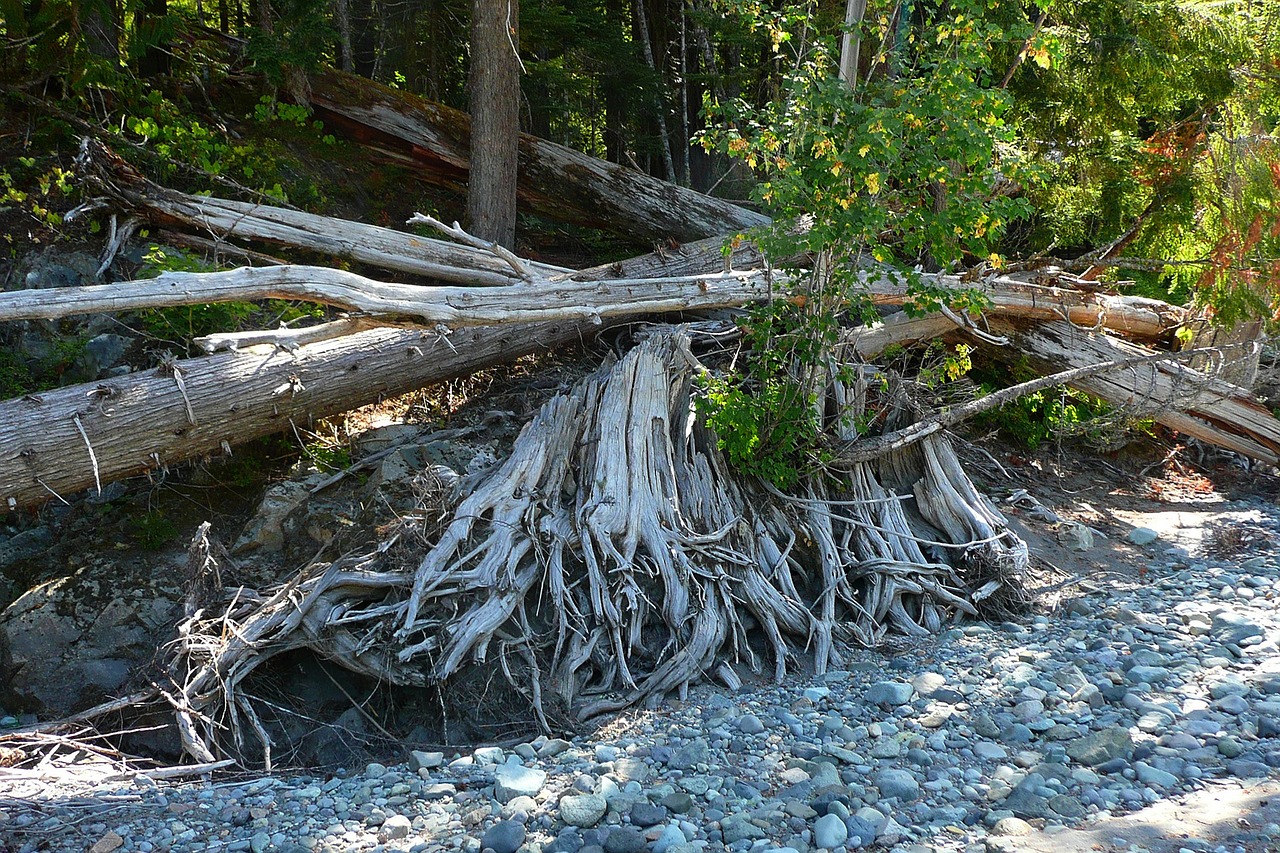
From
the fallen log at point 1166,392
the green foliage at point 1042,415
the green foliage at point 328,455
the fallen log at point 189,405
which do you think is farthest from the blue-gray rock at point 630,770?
the fallen log at point 1166,392

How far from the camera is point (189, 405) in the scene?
586 centimetres

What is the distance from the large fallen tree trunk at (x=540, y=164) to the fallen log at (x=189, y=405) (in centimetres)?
317

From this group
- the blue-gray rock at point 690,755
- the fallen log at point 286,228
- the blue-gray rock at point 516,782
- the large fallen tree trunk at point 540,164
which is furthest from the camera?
the large fallen tree trunk at point 540,164

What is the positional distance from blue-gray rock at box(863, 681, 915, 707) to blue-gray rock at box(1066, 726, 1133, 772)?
2.84ft

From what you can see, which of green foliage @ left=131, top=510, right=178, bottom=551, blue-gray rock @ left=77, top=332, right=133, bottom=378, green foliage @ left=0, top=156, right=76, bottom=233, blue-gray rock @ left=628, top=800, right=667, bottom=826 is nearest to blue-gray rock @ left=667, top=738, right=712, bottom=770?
blue-gray rock @ left=628, top=800, right=667, bottom=826

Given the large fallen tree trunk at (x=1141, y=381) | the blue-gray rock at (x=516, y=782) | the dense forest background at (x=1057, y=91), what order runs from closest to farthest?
the blue-gray rock at (x=516, y=782) < the dense forest background at (x=1057, y=91) < the large fallen tree trunk at (x=1141, y=381)

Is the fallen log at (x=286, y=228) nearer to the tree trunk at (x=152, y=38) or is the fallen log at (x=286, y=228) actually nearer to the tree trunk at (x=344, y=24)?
the tree trunk at (x=152, y=38)

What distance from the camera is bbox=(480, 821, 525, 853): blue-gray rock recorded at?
3.45 m

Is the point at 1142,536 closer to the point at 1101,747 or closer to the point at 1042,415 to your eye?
the point at 1042,415

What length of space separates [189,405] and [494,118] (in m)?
4.31

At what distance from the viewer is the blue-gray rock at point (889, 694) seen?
4.77 meters

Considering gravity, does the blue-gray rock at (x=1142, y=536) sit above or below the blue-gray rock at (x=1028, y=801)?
above

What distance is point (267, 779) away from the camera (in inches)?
167

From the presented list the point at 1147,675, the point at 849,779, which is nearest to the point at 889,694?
the point at 849,779
